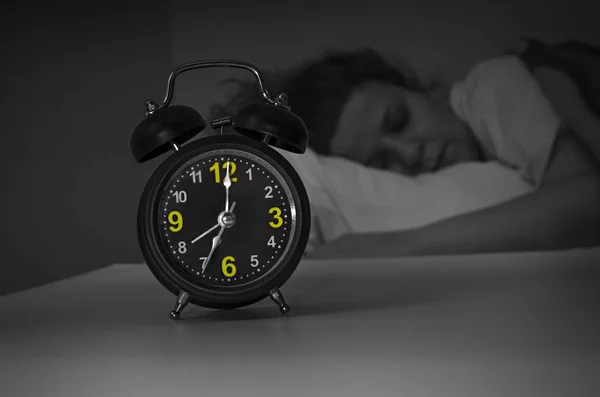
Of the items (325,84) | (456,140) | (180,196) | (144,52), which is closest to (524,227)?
(456,140)

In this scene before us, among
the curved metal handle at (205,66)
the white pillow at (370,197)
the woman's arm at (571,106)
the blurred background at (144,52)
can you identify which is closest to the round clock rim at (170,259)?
the curved metal handle at (205,66)

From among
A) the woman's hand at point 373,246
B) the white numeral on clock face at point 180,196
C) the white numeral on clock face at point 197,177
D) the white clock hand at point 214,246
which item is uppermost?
the white numeral on clock face at point 197,177

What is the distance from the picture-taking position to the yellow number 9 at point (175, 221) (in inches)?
58.2

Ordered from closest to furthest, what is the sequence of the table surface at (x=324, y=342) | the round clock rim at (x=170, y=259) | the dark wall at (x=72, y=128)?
the table surface at (x=324, y=342) → the round clock rim at (x=170, y=259) → the dark wall at (x=72, y=128)

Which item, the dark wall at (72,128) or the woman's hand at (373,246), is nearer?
the dark wall at (72,128)

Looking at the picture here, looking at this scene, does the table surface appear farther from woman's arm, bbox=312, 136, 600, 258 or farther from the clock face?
woman's arm, bbox=312, 136, 600, 258

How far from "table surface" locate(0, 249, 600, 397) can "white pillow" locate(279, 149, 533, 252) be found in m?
1.21

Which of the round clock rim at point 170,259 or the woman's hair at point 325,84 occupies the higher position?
the round clock rim at point 170,259

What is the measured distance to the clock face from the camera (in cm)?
146

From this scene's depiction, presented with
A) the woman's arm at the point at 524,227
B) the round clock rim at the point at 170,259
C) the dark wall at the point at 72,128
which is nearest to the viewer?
the round clock rim at the point at 170,259

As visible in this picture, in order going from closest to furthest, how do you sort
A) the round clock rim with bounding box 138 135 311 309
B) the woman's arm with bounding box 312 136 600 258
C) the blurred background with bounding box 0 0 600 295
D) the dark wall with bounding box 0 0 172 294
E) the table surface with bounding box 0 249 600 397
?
the table surface with bounding box 0 249 600 397 < the round clock rim with bounding box 138 135 311 309 < the dark wall with bounding box 0 0 172 294 < the blurred background with bounding box 0 0 600 295 < the woman's arm with bounding box 312 136 600 258

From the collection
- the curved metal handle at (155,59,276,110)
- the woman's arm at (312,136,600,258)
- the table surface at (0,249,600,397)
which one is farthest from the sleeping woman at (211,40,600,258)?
the curved metal handle at (155,59,276,110)

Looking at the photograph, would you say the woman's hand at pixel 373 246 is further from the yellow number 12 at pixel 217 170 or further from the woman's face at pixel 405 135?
the yellow number 12 at pixel 217 170

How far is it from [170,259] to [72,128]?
5.51ft
